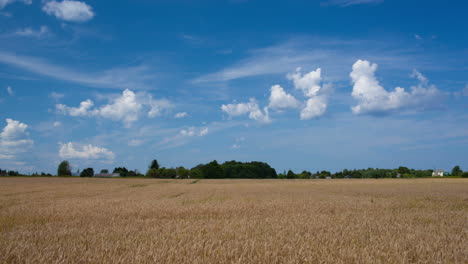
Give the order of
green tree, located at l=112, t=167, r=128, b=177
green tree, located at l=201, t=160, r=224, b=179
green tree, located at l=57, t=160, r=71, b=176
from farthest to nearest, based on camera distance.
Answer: green tree, located at l=112, t=167, r=128, b=177 → green tree, located at l=57, t=160, r=71, b=176 → green tree, located at l=201, t=160, r=224, b=179

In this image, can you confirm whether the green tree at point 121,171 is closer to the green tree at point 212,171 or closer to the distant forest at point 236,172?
the distant forest at point 236,172

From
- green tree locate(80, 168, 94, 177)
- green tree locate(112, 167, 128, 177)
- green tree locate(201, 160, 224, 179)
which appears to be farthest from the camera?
green tree locate(112, 167, 128, 177)

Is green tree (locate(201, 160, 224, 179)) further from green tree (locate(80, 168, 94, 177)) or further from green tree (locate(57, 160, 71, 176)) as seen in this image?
green tree (locate(57, 160, 71, 176))

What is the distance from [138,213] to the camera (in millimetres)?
13469

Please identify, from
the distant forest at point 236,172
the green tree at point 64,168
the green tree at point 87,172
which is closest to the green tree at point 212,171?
the distant forest at point 236,172

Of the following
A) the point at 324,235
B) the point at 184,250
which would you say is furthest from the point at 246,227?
the point at 184,250

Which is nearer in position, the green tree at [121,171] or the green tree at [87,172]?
the green tree at [87,172]

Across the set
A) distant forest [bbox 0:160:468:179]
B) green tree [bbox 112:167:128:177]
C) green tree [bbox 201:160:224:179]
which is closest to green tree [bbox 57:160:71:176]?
distant forest [bbox 0:160:468:179]

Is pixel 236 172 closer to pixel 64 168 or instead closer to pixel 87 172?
pixel 87 172

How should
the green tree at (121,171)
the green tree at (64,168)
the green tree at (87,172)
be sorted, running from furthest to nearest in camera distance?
1. the green tree at (121,171)
2. the green tree at (64,168)
3. the green tree at (87,172)

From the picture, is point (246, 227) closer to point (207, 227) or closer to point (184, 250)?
point (207, 227)

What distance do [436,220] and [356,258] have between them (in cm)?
754

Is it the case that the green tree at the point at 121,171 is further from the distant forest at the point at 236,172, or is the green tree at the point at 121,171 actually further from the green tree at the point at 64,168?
the green tree at the point at 64,168

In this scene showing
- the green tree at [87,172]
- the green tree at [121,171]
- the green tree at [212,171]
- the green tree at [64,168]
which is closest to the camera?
the green tree at [212,171]
